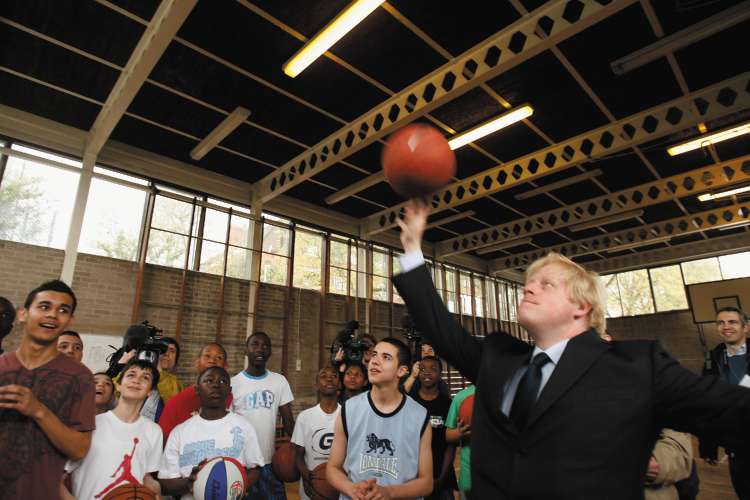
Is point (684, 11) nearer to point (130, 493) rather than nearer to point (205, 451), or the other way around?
point (205, 451)

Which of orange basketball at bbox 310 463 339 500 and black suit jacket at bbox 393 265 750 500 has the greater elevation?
black suit jacket at bbox 393 265 750 500

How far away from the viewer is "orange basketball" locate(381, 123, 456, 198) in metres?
1.81

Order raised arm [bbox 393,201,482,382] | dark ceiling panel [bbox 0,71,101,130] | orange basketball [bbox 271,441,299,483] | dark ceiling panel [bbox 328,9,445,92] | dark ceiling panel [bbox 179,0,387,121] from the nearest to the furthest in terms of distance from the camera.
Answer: raised arm [bbox 393,201,482,382], orange basketball [bbox 271,441,299,483], dark ceiling panel [bbox 179,0,387,121], dark ceiling panel [bbox 328,9,445,92], dark ceiling panel [bbox 0,71,101,130]

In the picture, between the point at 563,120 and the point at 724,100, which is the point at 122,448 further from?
the point at 724,100

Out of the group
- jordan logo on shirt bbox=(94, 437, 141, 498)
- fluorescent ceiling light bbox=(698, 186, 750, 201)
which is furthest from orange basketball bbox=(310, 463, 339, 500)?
fluorescent ceiling light bbox=(698, 186, 750, 201)

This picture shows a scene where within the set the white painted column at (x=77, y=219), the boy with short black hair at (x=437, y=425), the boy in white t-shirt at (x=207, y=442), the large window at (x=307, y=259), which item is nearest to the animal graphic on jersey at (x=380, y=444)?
the boy with short black hair at (x=437, y=425)

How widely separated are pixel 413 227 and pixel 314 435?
85.7 inches

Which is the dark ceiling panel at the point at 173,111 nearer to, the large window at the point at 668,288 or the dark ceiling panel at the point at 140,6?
the dark ceiling panel at the point at 140,6

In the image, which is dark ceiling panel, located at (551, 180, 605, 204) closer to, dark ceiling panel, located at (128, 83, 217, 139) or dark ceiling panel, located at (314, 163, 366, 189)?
dark ceiling panel, located at (314, 163, 366, 189)

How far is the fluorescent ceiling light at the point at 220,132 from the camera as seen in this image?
6684 millimetres

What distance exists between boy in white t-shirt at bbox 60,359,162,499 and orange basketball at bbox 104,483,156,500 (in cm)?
11

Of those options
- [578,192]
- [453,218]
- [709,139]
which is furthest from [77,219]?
[709,139]

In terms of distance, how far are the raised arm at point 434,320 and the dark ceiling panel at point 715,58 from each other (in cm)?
627

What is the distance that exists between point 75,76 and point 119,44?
111 cm
